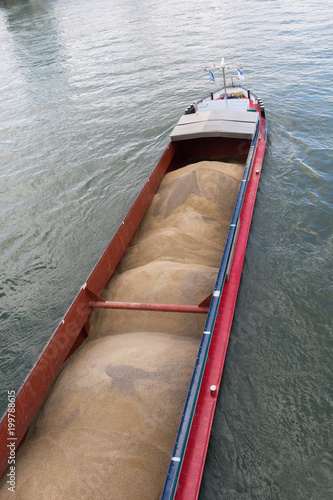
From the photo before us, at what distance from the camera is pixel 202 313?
707 cm

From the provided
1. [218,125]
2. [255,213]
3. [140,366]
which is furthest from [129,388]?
[218,125]

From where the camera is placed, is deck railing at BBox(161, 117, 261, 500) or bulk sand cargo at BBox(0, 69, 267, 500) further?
bulk sand cargo at BBox(0, 69, 267, 500)

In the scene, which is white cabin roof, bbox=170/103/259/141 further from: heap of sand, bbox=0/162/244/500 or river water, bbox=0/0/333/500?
heap of sand, bbox=0/162/244/500

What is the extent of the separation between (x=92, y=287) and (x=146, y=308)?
135cm

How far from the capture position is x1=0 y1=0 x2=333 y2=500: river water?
645cm

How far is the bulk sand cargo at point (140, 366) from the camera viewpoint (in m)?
5.10

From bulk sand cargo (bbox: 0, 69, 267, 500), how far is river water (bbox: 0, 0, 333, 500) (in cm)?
109

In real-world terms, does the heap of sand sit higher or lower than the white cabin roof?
lower

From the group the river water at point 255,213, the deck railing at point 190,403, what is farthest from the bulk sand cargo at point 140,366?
the river water at point 255,213

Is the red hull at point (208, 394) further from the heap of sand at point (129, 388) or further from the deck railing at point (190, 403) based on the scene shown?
the deck railing at point (190, 403)

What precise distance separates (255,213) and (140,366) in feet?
21.2

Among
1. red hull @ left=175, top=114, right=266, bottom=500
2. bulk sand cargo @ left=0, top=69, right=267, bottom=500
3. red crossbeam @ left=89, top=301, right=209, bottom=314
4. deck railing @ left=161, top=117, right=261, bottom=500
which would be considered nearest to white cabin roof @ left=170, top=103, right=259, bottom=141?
bulk sand cargo @ left=0, top=69, right=267, bottom=500

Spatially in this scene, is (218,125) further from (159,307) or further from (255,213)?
(159,307)

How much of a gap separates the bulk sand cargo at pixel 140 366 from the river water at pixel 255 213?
1.09 m
